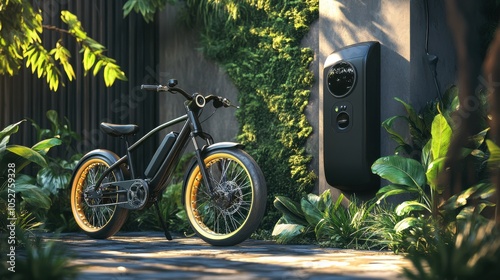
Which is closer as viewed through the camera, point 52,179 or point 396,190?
point 396,190

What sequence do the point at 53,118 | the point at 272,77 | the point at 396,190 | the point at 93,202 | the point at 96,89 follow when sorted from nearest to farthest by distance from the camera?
the point at 396,190 → the point at 93,202 → the point at 272,77 → the point at 53,118 → the point at 96,89

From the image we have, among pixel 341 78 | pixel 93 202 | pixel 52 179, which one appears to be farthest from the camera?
pixel 52 179

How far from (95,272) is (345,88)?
9.45 ft

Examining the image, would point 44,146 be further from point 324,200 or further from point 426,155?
point 426,155

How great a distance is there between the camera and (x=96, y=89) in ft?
27.3

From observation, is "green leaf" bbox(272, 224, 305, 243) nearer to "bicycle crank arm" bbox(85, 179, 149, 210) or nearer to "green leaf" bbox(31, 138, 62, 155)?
"bicycle crank arm" bbox(85, 179, 149, 210)

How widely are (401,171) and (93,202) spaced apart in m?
2.66

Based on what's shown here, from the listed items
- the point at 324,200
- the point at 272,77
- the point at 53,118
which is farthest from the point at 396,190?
the point at 53,118

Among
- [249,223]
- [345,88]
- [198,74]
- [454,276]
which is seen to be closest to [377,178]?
[345,88]

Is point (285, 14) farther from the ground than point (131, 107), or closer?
farther from the ground

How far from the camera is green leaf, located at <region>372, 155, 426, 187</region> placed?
5.71 metres

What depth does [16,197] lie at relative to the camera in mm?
6281

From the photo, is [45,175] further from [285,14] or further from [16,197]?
[285,14]

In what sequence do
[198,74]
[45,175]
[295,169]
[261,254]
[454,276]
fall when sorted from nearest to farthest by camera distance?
[454,276] → [261,254] → [295,169] → [45,175] → [198,74]
